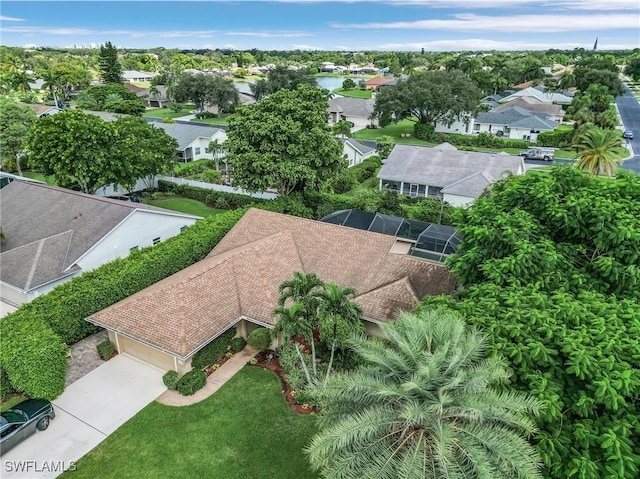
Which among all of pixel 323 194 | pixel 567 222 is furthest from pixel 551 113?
pixel 567 222

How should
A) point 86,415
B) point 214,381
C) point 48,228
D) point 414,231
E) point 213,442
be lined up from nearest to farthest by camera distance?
1. point 213,442
2. point 86,415
3. point 214,381
4. point 48,228
5. point 414,231

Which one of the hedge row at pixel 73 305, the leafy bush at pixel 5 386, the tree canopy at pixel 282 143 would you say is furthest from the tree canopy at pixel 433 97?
the leafy bush at pixel 5 386

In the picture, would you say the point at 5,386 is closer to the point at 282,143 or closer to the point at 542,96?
the point at 282,143

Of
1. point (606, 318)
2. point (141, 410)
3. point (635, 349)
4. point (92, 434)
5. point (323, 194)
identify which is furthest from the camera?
point (323, 194)

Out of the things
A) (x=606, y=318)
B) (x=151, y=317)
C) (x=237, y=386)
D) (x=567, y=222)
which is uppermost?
(x=567, y=222)

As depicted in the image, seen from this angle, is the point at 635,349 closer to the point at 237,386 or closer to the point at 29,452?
the point at 237,386

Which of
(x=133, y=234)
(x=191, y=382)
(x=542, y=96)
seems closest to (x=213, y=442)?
(x=191, y=382)

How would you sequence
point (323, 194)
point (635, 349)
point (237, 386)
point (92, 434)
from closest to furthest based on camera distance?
point (635, 349) < point (92, 434) < point (237, 386) < point (323, 194)
